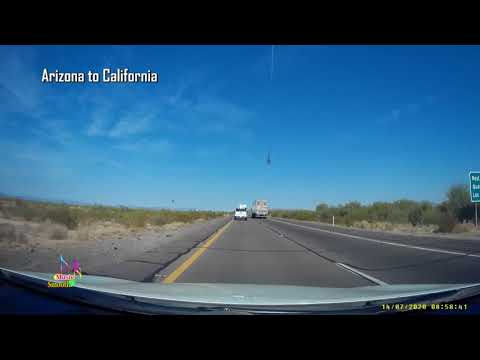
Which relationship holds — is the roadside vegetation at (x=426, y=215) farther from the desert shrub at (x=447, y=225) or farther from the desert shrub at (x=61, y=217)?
the desert shrub at (x=61, y=217)

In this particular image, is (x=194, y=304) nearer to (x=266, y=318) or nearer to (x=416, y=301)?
(x=266, y=318)

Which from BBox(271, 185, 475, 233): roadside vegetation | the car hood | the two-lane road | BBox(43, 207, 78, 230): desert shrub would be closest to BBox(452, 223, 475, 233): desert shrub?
BBox(271, 185, 475, 233): roadside vegetation

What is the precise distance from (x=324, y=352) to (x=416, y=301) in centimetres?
140

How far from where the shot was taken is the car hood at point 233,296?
10.7 feet

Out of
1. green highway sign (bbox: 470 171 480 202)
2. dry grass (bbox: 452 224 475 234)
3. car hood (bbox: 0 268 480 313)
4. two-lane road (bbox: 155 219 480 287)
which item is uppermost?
green highway sign (bbox: 470 171 480 202)

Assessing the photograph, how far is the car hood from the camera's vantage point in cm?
326

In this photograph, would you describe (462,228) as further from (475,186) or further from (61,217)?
(61,217)

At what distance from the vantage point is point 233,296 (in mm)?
3650

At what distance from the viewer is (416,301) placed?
3.50 meters

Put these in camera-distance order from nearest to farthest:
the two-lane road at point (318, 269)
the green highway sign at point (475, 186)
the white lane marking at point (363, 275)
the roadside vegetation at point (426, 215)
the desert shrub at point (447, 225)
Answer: the white lane marking at point (363, 275) → the two-lane road at point (318, 269) → the green highway sign at point (475, 186) → the desert shrub at point (447, 225) → the roadside vegetation at point (426, 215)

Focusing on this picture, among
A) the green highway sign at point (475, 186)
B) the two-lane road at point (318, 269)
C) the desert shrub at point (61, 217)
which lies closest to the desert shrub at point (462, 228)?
the green highway sign at point (475, 186)

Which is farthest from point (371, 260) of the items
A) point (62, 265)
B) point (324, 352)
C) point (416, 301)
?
point (62, 265)

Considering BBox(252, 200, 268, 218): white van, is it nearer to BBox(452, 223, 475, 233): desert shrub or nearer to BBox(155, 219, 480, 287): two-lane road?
BBox(452, 223, 475, 233): desert shrub

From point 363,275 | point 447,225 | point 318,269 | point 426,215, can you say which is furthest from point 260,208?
point 363,275
